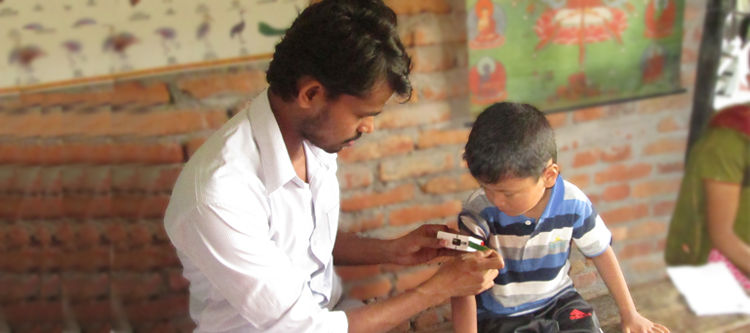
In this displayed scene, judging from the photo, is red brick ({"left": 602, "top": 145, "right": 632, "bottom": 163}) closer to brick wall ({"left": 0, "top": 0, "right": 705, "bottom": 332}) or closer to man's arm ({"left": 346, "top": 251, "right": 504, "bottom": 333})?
brick wall ({"left": 0, "top": 0, "right": 705, "bottom": 332})

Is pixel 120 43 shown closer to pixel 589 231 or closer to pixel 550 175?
pixel 550 175

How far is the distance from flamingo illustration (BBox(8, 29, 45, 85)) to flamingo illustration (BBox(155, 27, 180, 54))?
11.5 inches

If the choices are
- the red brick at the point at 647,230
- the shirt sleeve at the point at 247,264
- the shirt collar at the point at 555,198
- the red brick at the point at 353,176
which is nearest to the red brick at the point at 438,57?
the red brick at the point at 353,176

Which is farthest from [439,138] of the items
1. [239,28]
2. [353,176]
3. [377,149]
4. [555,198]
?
[555,198]

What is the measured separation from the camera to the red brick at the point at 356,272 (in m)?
2.02

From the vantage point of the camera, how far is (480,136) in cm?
108

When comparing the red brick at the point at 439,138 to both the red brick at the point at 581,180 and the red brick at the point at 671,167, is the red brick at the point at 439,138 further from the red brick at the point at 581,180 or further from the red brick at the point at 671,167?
the red brick at the point at 671,167

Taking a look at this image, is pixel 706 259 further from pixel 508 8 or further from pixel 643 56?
pixel 508 8

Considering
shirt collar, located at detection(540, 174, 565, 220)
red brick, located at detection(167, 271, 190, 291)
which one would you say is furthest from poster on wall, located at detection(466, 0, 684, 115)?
red brick, located at detection(167, 271, 190, 291)

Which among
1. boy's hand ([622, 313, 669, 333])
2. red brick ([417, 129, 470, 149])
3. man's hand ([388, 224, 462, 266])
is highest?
man's hand ([388, 224, 462, 266])

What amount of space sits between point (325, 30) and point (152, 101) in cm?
85

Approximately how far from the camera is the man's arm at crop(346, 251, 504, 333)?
3.63 feet

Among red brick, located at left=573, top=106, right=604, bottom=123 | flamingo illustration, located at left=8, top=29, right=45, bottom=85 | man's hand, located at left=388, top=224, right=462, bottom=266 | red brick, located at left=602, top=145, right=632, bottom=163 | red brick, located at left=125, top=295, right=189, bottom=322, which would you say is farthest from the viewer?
red brick, located at left=602, top=145, right=632, bottom=163

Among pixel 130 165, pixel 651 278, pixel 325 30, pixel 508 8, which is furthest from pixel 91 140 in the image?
pixel 651 278
